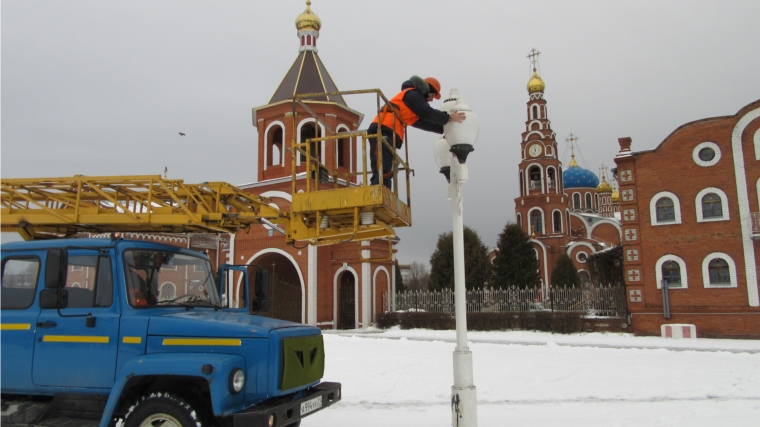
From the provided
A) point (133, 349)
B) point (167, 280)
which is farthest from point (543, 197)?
point (133, 349)

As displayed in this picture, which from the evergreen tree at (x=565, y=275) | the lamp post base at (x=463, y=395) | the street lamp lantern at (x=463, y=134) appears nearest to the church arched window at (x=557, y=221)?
the evergreen tree at (x=565, y=275)

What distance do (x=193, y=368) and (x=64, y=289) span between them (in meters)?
1.67

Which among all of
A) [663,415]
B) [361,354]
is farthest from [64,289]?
[361,354]

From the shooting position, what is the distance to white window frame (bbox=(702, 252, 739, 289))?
20.1 m

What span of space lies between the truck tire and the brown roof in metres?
21.7

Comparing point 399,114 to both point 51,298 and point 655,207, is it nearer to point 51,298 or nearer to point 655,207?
point 51,298

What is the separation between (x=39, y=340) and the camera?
5.44m

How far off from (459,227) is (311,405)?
232cm

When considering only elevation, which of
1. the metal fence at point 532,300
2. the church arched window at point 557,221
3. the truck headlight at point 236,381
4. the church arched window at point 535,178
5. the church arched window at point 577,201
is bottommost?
the truck headlight at point 236,381

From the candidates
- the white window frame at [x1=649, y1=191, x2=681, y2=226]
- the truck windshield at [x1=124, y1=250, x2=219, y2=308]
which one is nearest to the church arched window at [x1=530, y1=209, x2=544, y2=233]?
the white window frame at [x1=649, y1=191, x2=681, y2=226]

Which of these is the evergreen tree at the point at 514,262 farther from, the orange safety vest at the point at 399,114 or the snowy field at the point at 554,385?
the orange safety vest at the point at 399,114

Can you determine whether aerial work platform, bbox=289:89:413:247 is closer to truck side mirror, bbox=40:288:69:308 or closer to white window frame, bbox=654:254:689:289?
truck side mirror, bbox=40:288:69:308

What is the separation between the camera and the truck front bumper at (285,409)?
4590 mm

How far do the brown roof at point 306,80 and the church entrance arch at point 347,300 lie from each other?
828cm
